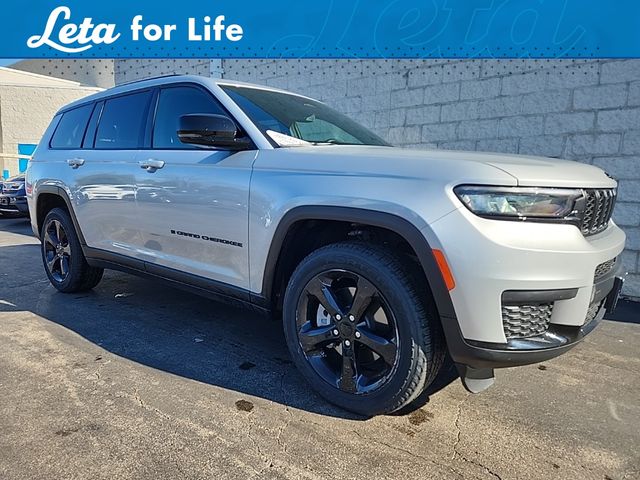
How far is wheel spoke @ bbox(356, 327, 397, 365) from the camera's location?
233cm

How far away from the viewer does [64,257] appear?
15.7 ft

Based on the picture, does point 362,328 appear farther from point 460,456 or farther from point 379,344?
point 460,456

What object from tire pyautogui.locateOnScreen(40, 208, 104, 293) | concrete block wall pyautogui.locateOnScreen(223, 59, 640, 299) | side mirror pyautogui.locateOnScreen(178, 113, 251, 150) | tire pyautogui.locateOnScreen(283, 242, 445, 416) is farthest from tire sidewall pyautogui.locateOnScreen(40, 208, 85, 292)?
concrete block wall pyautogui.locateOnScreen(223, 59, 640, 299)

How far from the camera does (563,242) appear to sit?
205cm

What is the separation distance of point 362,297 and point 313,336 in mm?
396

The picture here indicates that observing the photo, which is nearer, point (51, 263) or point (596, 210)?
point (596, 210)

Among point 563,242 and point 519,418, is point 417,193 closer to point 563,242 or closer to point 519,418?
point 563,242

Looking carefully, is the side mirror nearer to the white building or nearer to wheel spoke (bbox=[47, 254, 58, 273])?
wheel spoke (bbox=[47, 254, 58, 273])

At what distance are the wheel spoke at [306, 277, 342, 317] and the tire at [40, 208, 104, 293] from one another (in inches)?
118

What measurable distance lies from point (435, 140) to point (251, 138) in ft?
12.4

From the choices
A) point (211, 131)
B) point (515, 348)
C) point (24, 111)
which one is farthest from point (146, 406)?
point (24, 111)

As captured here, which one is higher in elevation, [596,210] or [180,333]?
[596,210]

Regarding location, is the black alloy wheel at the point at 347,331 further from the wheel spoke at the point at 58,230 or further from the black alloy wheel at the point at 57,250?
the wheel spoke at the point at 58,230

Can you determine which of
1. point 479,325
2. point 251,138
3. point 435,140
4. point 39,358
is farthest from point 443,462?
point 435,140
